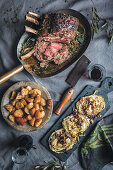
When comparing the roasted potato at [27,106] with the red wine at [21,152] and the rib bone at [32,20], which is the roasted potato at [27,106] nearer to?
the red wine at [21,152]

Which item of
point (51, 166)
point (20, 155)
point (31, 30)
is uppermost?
point (31, 30)

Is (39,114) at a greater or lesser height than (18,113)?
lesser

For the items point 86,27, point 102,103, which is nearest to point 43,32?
point 86,27

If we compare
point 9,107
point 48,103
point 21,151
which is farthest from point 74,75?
point 21,151

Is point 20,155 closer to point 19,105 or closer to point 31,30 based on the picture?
point 19,105

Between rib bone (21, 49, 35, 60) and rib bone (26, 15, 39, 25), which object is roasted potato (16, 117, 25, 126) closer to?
rib bone (21, 49, 35, 60)
